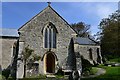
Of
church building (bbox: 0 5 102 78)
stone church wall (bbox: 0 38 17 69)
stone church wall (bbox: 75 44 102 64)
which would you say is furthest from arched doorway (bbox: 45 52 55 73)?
stone church wall (bbox: 75 44 102 64)

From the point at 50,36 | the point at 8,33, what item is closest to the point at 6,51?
the point at 8,33

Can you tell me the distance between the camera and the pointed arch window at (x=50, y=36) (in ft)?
116

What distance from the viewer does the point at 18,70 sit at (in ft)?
107

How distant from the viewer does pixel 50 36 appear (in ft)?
117

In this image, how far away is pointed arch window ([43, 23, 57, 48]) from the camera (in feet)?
116

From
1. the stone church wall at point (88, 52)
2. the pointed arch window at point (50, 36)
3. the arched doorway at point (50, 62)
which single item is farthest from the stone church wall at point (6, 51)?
the stone church wall at point (88, 52)

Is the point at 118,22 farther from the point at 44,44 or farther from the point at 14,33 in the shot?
the point at 14,33

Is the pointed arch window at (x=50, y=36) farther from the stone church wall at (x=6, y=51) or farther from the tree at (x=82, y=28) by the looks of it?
the tree at (x=82, y=28)

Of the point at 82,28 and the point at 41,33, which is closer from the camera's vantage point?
the point at 41,33

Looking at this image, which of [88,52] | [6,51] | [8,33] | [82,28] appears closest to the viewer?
[6,51]

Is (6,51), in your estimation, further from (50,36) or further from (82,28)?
(82,28)

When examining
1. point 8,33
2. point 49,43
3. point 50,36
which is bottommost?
point 49,43

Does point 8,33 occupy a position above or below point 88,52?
above

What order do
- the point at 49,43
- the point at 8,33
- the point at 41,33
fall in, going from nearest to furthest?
the point at 41,33 → the point at 49,43 → the point at 8,33
